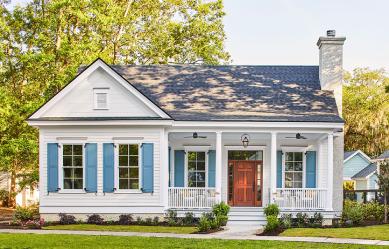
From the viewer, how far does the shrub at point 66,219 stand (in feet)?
67.9

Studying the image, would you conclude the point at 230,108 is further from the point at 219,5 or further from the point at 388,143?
the point at 388,143

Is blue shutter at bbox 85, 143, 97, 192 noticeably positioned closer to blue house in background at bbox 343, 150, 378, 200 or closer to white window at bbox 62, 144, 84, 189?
white window at bbox 62, 144, 84, 189

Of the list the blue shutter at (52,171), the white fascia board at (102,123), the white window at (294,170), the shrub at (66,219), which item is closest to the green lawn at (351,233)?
the white window at (294,170)

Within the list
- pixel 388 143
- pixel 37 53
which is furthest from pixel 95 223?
pixel 388 143

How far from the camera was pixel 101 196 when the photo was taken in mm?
21062

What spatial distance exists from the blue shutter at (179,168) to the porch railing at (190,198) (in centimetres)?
169

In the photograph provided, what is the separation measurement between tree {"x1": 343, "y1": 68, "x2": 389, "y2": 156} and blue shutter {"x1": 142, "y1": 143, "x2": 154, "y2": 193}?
3377cm

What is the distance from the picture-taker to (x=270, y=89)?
77.2 feet

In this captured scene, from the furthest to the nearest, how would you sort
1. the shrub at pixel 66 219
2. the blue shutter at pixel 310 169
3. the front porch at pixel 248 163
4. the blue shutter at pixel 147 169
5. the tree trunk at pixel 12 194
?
the tree trunk at pixel 12 194 → the blue shutter at pixel 310 169 → the front porch at pixel 248 163 → the blue shutter at pixel 147 169 → the shrub at pixel 66 219

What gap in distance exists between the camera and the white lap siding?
68.7 ft

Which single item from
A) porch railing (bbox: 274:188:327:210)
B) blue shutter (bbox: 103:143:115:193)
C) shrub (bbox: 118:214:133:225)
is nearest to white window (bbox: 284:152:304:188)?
porch railing (bbox: 274:188:327:210)

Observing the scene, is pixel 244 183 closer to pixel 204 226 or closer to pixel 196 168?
pixel 196 168

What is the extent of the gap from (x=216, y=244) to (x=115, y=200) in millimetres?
6996

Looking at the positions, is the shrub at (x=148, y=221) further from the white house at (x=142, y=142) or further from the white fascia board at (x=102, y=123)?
the white fascia board at (x=102, y=123)
